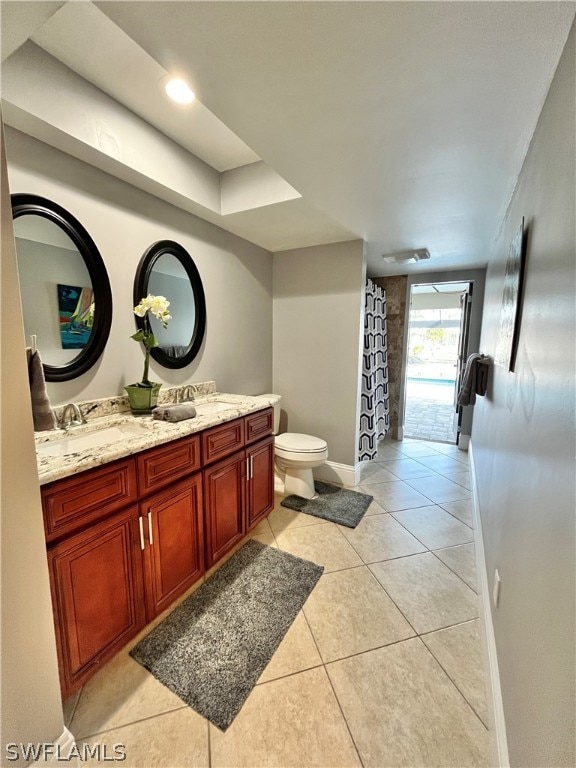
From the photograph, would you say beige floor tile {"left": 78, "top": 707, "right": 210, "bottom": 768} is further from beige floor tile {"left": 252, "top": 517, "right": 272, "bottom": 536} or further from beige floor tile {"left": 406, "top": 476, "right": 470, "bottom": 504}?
beige floor tile {"left": 406, "top": 476, "right": 470, "bottom": 504}

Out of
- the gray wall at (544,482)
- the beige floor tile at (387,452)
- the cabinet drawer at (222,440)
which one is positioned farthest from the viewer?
the beige floor tile at (387,452)

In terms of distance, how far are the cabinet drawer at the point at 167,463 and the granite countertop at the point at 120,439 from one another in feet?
0.16

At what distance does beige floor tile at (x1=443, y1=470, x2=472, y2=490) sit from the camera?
9.68 ft

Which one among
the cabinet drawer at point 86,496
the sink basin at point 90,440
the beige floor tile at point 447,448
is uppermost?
the sink basin at point 90,440

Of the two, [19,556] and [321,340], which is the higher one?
[321,340]

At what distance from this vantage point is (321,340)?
2922mm

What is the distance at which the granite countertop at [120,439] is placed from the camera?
3.50 ft

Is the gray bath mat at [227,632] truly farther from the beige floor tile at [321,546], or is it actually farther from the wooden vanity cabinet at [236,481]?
the wooden vanity cabinet at [236,481]

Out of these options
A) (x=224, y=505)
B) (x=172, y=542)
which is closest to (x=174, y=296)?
(x=224, y=505)

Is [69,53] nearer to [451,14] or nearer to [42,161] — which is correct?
[42,161]

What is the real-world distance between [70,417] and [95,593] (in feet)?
2.73

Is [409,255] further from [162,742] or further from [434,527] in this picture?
[162,742]

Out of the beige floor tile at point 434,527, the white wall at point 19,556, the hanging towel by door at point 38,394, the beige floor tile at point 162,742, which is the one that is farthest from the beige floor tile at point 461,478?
the hanging towel by door at point 38,394

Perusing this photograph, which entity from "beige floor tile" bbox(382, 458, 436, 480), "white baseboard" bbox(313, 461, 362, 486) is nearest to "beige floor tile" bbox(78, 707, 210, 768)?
"white baseboard" bbox(313, 461, 362, 486)
